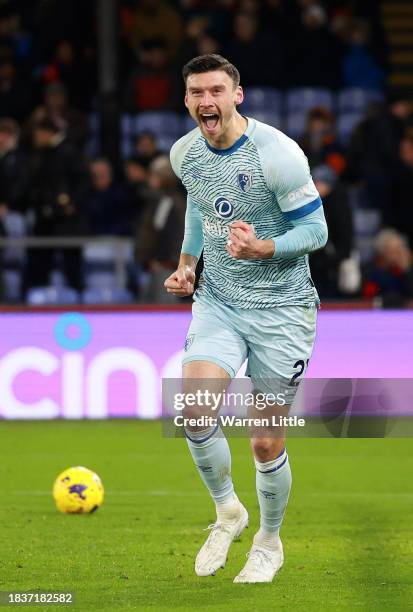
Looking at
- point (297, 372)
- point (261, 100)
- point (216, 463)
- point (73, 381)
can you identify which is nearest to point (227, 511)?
point (216, 463)

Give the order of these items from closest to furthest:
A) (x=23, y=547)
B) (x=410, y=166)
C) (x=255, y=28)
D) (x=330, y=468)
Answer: (x=23, y=547)
(x=330, y=468)
(x=410, y=166)
(x=255, y=28)

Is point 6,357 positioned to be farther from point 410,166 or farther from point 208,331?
point 208,331

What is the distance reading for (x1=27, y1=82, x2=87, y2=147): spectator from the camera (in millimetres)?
16672

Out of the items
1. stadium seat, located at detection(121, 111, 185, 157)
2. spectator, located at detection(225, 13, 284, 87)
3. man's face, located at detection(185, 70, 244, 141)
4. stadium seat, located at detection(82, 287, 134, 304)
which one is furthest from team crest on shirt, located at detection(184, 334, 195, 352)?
spectator, located at detection(225, 13, 284, 87)

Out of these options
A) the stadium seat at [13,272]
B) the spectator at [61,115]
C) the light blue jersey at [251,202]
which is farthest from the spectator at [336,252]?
the light blue jersey at [251,202]

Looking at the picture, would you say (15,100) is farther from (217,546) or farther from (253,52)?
(217,546)

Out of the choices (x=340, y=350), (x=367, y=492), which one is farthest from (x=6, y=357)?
(x=367, y=492)

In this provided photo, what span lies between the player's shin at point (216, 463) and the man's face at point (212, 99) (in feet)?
4.41

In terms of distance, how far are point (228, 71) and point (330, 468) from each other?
5039 millimetres

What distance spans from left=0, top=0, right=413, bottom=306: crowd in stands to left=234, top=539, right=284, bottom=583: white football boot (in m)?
7.18

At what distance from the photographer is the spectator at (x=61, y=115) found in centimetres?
1667

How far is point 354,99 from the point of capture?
1861cm

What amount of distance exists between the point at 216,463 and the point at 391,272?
806 centimetres

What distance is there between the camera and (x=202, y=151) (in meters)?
6.72
